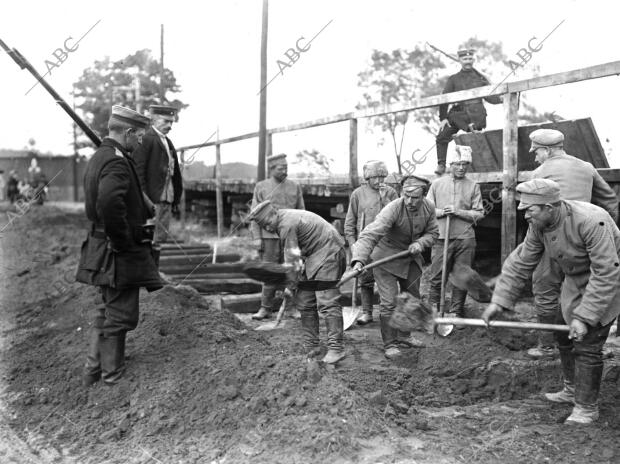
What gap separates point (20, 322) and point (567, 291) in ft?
18.6

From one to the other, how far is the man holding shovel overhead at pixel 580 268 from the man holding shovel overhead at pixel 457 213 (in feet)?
7.99

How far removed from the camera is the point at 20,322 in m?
7.02

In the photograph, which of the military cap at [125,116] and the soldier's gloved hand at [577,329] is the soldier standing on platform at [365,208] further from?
the soldier's gloved hand at [577,329]

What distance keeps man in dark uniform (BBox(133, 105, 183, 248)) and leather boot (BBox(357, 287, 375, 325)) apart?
2353 millimetres

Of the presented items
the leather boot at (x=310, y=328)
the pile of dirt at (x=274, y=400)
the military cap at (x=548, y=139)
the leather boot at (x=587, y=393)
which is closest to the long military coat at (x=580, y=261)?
the leather boot at (x=587, y=393)

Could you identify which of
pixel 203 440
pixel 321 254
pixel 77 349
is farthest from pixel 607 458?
pixel 77 349

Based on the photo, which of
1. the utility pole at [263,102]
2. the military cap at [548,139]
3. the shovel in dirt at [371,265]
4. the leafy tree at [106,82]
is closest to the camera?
the shovel in dirt at [371,265]

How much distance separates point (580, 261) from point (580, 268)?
59mm

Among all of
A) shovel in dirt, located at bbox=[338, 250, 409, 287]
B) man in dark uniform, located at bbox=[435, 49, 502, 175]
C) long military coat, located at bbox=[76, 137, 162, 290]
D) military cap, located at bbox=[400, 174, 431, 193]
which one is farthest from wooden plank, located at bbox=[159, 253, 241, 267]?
long military coat, located at bbox=[76, 137, 162, 290]

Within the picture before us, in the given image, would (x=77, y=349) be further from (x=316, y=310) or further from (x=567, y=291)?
(x=567, y=291)

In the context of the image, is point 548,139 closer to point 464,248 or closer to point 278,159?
point 464,248

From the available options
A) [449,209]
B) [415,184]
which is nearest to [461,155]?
[449,209]

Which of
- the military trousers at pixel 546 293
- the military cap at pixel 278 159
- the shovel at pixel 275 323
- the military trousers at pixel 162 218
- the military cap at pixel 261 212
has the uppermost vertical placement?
the military cap at pixel 278 159

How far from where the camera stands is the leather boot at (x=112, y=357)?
450cm
